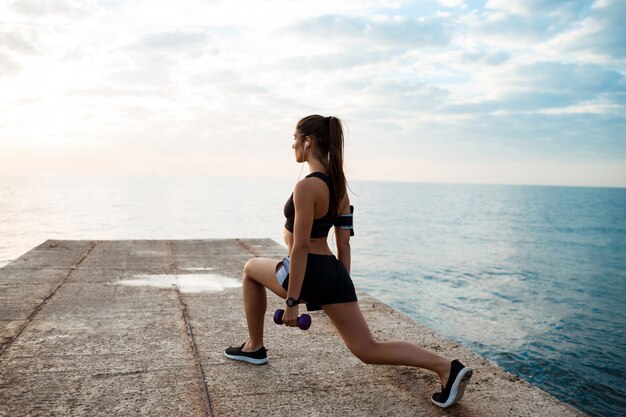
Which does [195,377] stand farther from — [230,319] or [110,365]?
[230,319]

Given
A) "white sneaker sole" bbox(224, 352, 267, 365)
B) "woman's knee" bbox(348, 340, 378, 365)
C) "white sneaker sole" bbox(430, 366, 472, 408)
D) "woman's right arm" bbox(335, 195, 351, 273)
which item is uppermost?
"woman's right arm" bbox(335, 195, 351, 273)

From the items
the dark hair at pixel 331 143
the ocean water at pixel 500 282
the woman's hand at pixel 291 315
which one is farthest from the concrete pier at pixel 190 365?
the ocean water at pixel 500 282

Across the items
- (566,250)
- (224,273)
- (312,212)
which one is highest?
(312,212)

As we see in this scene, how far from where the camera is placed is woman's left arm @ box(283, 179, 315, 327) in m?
3.32

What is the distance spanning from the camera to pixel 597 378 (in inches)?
385

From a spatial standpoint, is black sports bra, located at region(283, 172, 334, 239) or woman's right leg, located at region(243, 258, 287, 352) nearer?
black sports bra, located at region(283, 172, 334, 239)

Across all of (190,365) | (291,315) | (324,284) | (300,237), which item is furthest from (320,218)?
(190,365)

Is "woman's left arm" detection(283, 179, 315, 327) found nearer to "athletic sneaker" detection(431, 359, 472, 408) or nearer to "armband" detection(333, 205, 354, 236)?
"armband" detection(333, 205, 354, 236)

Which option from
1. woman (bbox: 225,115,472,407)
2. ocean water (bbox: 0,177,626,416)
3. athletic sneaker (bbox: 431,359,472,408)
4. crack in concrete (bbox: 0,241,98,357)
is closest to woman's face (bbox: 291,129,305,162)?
woman (bbox: 225,115,472,407)

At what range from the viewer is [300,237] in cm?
335

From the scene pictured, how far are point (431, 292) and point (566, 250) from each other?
2507cm

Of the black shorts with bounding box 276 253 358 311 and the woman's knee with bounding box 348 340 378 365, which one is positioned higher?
the black shorts with bounding box 276 253 358 311

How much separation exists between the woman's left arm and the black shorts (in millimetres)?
90

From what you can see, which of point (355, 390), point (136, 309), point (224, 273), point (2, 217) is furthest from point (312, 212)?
point (2, 217)
